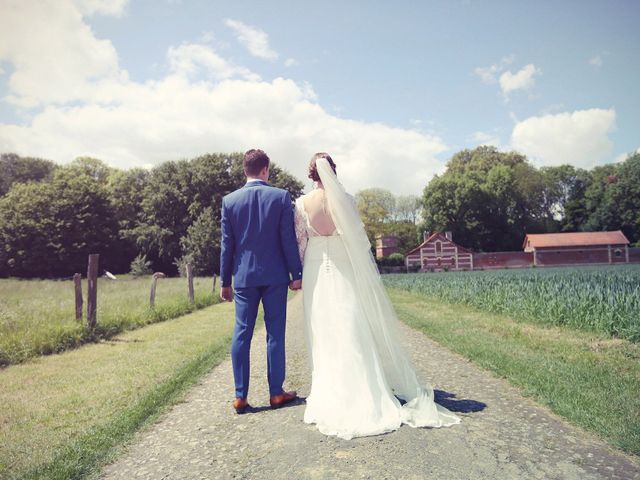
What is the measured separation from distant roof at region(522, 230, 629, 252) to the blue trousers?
61.0 meters

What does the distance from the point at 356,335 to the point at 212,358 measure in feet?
11.9

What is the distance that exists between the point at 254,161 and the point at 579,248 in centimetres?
6518

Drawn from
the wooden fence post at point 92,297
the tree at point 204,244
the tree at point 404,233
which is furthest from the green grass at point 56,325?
the tree at point 404,233

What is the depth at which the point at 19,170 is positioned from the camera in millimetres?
56625

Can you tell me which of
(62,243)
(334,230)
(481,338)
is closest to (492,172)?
(62,243)

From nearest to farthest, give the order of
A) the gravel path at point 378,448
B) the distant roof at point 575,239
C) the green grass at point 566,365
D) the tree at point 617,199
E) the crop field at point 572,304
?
the gravel path at point 378,448
the green grass at point 566,365
the crop field at point 572,304
the distant roof at point 575,239
the tree at point 617,199

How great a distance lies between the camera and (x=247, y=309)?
4461 millimetres

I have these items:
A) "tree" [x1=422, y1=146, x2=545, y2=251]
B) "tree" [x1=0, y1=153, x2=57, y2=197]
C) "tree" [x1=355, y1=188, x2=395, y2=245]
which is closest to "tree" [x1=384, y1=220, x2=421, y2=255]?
"tree" [x1=355, y1=188, x2=395, y2=245]

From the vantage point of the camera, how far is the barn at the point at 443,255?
5894 centimetres

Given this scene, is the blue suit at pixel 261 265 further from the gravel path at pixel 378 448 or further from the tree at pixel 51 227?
the tree at pixel 51 227

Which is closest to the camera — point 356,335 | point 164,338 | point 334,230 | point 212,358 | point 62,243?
point 356,335

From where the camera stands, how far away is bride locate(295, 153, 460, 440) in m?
3.92

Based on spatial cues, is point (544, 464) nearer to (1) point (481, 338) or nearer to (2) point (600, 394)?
(2) point (600, 394)

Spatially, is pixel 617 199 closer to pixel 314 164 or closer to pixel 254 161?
pixel 314 164
